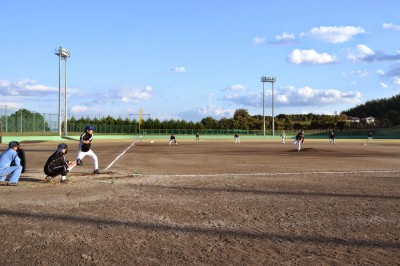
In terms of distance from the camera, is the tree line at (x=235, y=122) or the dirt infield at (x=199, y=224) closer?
the dirt infield at (x=199, y=224)

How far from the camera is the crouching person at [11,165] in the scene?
9.38 metres

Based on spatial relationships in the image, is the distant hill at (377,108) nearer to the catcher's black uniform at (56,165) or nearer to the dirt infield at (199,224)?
the dirt infield at (199,224)

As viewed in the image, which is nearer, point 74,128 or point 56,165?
point 56,165

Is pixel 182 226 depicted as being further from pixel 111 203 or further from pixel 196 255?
pixel 111 203

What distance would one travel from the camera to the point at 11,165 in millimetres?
9695

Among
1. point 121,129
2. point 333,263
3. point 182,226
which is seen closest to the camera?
point 333,263

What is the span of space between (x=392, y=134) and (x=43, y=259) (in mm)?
87123

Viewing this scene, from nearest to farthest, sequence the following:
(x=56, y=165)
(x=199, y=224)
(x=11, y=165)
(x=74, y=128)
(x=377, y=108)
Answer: (x=199, y=224) → (x=11, y=165) → (x=56, y=165) → (x=74, y=128) → (x=377, y=108)

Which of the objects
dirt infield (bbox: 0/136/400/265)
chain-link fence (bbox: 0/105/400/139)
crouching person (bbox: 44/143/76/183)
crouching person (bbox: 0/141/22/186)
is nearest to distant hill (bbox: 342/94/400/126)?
chain-link fence (bbox: 0/105/400/139)

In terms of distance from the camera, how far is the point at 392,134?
79.9 meters

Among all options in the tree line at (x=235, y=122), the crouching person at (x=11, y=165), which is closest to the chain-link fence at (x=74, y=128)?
the tree line at (x=235, y=122)

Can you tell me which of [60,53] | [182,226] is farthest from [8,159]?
[60,53]

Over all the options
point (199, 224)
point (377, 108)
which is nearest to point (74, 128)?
point (199, 224)

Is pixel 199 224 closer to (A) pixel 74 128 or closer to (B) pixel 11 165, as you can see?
(B) pixel 11 165
